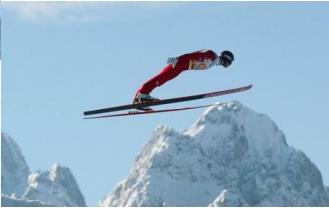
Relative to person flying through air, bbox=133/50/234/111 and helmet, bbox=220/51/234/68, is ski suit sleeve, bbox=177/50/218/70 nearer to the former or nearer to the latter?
person flying through air, bbox=133/50/234/111

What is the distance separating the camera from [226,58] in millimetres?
25406

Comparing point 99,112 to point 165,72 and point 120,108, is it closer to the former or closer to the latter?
point 120,108

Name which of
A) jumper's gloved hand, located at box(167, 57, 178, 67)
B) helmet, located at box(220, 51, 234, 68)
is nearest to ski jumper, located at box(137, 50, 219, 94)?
jumper's gloved hand, located at box(167, 57, 178, 67)

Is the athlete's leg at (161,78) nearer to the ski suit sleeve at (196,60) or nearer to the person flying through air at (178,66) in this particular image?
the person flying through air at (178,66)

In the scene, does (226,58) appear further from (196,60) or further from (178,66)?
(178,66)

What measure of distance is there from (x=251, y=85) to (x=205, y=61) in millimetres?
2688

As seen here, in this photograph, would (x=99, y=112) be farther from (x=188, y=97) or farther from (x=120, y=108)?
(x=188, y=97)

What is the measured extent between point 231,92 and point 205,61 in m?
3.44

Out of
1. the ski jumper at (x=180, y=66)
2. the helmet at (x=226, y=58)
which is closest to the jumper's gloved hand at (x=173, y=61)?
the ski jumper at (x=180, y=66)

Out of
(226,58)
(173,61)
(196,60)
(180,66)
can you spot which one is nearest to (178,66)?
(180,66)

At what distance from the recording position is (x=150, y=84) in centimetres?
2480

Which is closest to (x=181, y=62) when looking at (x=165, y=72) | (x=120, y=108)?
(x=165, y=72)

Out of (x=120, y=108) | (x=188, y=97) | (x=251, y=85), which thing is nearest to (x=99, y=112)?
(x=120, y=108)

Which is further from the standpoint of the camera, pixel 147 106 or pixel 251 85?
pixel 251 85
